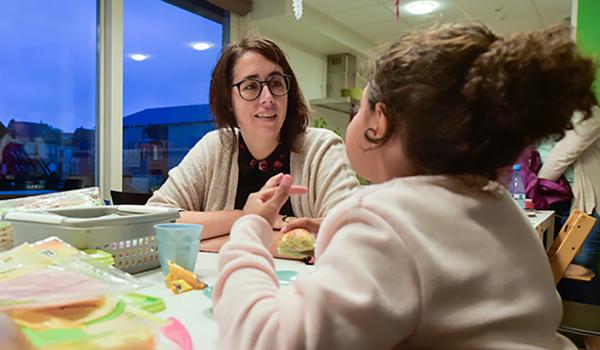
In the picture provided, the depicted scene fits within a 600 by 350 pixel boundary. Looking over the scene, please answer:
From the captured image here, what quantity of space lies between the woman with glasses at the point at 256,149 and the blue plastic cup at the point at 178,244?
0.56 meters

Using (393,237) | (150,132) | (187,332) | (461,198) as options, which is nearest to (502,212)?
(461,198)

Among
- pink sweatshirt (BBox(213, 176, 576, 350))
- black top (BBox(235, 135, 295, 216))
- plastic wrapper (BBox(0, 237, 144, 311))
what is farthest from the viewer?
black top (BBox(235, 135, 295, 216))

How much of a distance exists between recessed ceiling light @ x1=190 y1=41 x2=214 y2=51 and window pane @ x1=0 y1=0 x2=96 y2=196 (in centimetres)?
91

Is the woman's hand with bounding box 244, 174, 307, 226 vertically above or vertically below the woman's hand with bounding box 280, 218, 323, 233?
above

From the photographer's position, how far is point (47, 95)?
8.20 ft

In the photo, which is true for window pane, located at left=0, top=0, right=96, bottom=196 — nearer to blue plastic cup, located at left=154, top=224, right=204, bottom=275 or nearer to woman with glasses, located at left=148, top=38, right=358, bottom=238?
woman with glasses, located at left=148, top=38, right=358, bottom=238

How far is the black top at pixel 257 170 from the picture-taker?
1.57 m

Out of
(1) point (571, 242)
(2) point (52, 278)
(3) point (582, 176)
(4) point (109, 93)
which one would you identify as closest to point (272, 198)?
(2) point (52, 278)

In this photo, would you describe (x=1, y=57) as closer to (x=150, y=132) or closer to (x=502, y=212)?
(x=150, y=132)

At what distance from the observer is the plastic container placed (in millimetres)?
845

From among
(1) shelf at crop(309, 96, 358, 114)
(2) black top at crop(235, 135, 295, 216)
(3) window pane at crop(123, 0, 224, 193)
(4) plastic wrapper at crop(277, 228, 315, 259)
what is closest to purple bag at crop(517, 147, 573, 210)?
(1) shelf at crop(309, 96, 358, 114)

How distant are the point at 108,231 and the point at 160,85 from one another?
2.58 meters

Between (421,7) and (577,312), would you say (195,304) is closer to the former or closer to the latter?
(577,312)

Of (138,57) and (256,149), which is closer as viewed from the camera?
(256,149)
